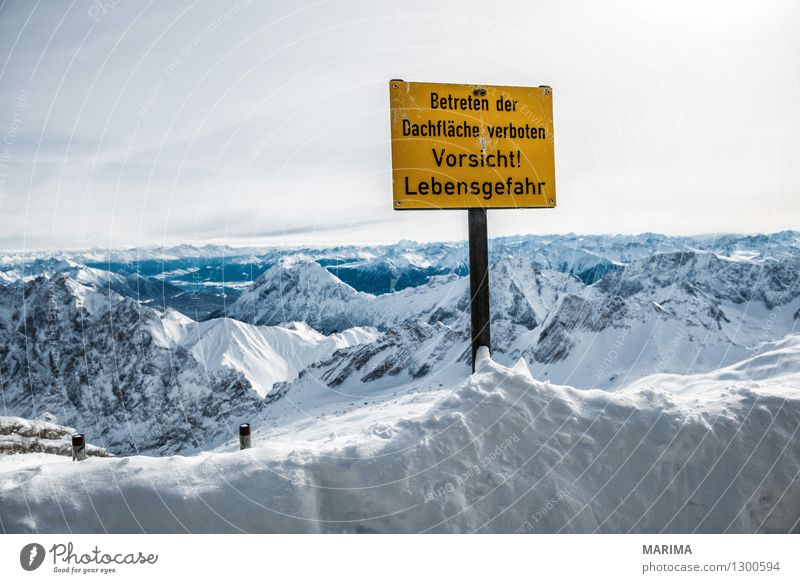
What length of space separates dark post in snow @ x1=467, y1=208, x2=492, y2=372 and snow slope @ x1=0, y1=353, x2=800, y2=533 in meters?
1.45

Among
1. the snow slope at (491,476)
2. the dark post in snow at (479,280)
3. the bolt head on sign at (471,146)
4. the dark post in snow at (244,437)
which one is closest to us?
the snow slope at (491,476)

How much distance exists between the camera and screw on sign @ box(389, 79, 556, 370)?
255 inches

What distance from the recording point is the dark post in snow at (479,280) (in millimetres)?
6926

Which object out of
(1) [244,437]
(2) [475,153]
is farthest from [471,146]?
(1) [244,437]

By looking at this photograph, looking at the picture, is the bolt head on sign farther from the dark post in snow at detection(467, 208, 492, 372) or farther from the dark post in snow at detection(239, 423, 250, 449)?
the dark post in snow at detection(239, 423, 250, 449)

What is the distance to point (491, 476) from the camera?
4602 millimetres

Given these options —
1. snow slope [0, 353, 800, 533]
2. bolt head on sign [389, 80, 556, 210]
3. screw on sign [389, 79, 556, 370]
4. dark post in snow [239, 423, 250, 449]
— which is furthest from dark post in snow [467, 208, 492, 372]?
dark post in snow [239, 423, 250, 449]

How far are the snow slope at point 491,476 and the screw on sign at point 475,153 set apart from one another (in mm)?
2072

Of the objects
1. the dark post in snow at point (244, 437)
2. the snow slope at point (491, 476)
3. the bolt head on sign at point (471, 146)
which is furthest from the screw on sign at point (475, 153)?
the dark post in snow at point (244, 437)

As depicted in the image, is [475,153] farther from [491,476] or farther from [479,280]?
[491,476]

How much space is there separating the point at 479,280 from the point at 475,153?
1541 mm

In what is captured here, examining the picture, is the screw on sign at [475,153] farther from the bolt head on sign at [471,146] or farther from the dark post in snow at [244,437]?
the dark post in snow at [244,437]
